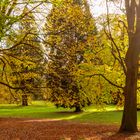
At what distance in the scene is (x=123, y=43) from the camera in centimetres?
3662

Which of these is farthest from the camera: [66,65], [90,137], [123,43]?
[123,43]

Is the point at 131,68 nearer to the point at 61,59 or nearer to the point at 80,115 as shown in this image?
the point at 61,59

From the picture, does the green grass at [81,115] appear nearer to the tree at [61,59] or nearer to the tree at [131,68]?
the tree at [61,59]

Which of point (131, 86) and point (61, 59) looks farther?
point (61, 59)

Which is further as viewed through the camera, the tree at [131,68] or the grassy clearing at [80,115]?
the grassy clearing at [80,115]

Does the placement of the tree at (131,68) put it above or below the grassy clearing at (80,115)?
above

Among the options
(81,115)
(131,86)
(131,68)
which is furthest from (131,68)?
(81,115)

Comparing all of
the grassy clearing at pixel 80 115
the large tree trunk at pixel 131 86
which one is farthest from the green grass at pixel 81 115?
the large tree trunk at pixel 131 86

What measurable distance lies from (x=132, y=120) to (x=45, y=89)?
Result: 4970 millimetres

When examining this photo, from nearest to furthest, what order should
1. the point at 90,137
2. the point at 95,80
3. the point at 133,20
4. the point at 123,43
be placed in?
the point at 90,137 → the point at 133,20 → the point at 95,80 → the point at 123,43

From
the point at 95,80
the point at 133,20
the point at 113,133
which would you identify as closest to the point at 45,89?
the point at 113,133

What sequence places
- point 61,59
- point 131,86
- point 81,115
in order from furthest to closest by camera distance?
point 81,115 < point 61,59 < point 131,86

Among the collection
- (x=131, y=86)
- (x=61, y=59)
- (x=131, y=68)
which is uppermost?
(x=61, y=59)

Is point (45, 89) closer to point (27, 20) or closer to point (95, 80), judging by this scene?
point (27, 20)
